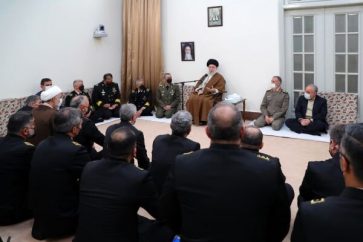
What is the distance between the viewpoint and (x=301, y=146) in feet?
19.4

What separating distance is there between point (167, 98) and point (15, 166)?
5.34 metres

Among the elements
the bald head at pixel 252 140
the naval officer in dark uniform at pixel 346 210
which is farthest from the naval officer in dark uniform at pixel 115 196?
the naval officer in dark uniform at pixel 346 210

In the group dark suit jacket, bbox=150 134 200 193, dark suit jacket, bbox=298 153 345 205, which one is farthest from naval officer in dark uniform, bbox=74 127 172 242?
dark suit jacket, bbox=298 153 345 205

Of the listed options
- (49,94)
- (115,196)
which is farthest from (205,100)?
(115,196)

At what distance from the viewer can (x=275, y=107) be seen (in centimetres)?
714

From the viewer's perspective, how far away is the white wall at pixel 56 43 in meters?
6.93

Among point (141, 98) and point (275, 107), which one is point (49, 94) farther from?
point (141, 98)

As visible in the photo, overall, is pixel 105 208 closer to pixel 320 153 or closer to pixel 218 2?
pixel 320 153

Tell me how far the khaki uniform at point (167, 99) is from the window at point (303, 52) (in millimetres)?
2462

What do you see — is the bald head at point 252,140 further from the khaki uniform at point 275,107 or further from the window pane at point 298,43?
the window pane at point 298,43

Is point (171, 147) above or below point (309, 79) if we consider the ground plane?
below

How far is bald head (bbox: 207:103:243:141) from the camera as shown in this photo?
191 centimetres

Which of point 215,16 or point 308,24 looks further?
point 215,16

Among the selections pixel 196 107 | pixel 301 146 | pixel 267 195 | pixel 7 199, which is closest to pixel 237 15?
pixel 196 107
